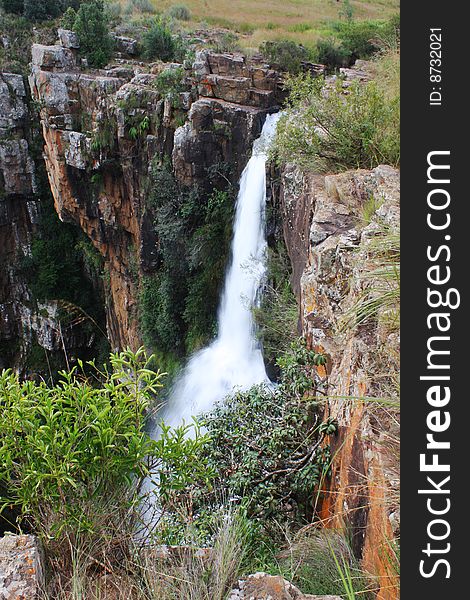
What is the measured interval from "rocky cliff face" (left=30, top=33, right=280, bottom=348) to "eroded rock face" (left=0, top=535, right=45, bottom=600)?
9702 mm

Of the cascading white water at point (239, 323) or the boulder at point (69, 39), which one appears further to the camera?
the boulder at point (69, 39)

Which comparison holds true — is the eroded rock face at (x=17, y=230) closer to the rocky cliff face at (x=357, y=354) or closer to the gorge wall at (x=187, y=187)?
the gorge wall at (x=187, y=187)

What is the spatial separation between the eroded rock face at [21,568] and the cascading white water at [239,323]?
7013mm

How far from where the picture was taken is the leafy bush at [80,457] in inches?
95.7

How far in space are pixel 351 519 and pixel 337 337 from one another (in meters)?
1.42

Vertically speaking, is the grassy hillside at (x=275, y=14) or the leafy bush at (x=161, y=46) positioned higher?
the grassy hillside at (x=275, y=14)

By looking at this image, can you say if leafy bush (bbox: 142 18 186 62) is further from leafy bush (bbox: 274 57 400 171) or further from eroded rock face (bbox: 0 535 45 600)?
eroded rock face (bbox: 0 535 45 600)

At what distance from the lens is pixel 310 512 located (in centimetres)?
394

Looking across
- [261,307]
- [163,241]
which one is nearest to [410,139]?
[261,307]

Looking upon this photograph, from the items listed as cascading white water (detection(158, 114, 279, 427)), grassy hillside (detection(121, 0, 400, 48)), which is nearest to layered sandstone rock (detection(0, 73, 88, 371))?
grassy hillside (detection(121, 0, 400, 48))

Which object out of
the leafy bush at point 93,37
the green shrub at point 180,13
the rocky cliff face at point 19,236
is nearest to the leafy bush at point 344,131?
the leafy bush at point 93,37

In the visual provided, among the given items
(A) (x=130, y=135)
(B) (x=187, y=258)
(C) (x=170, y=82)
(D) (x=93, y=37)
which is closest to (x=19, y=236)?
(D) (x=93, y=37)

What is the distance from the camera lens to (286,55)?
13.1 meters

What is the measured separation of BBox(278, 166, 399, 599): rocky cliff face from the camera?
2.48 meters
